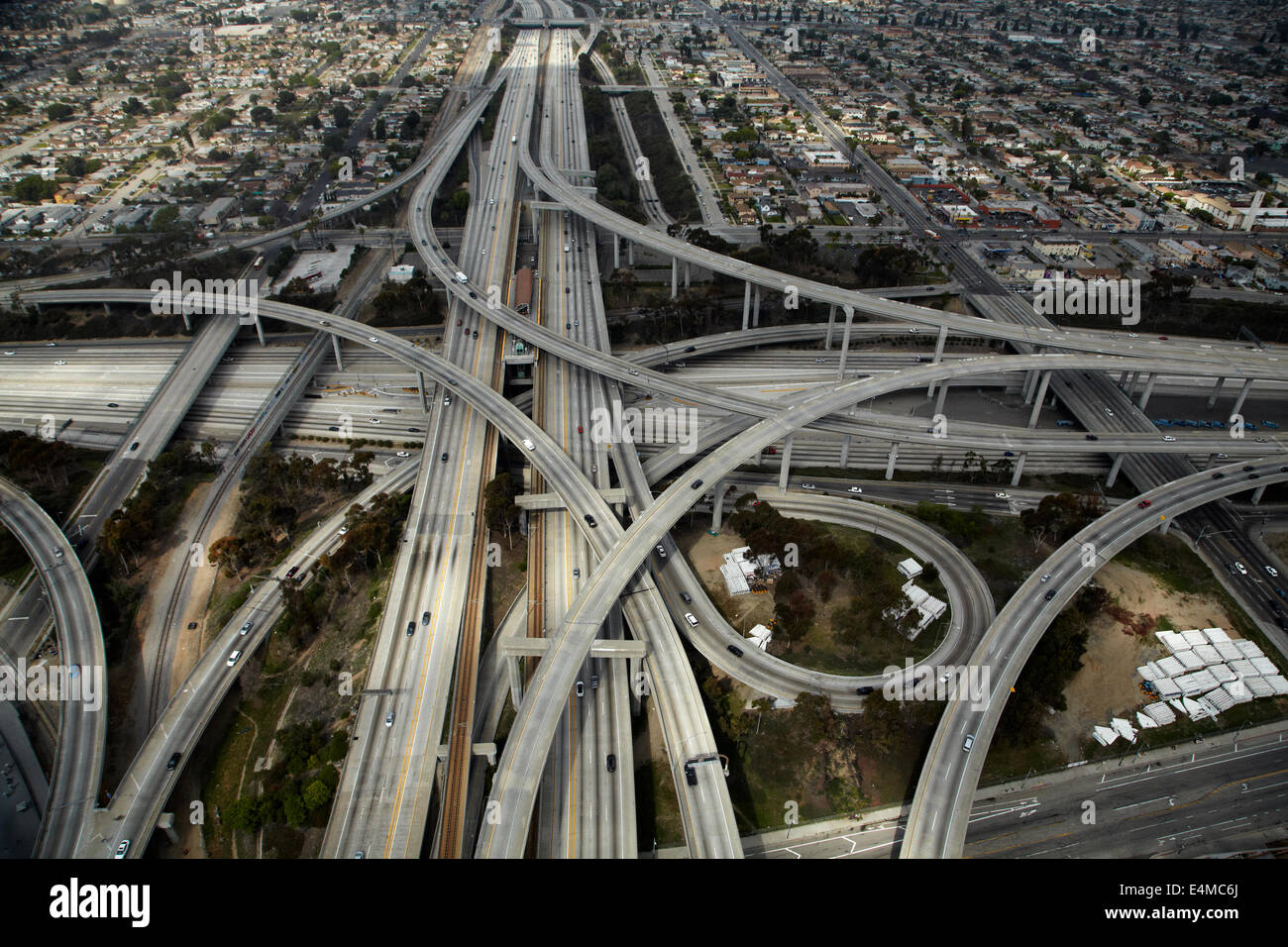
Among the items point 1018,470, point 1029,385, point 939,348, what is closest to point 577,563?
point 1018,470

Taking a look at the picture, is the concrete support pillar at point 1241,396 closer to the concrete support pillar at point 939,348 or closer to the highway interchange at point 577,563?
the highway interchange at point 577,563

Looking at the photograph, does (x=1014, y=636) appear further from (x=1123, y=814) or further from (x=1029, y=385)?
(x=1029, y=385)

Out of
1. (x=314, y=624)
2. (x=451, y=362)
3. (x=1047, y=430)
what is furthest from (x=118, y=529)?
(x=1047, y=430)

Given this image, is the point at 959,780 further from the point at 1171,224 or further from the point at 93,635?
the point at 1171,224

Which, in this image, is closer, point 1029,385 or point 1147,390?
point 1147,390

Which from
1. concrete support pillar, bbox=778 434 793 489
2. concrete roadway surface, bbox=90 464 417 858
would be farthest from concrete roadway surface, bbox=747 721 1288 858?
concrete roadway surface, bbox=90 464 417 858
